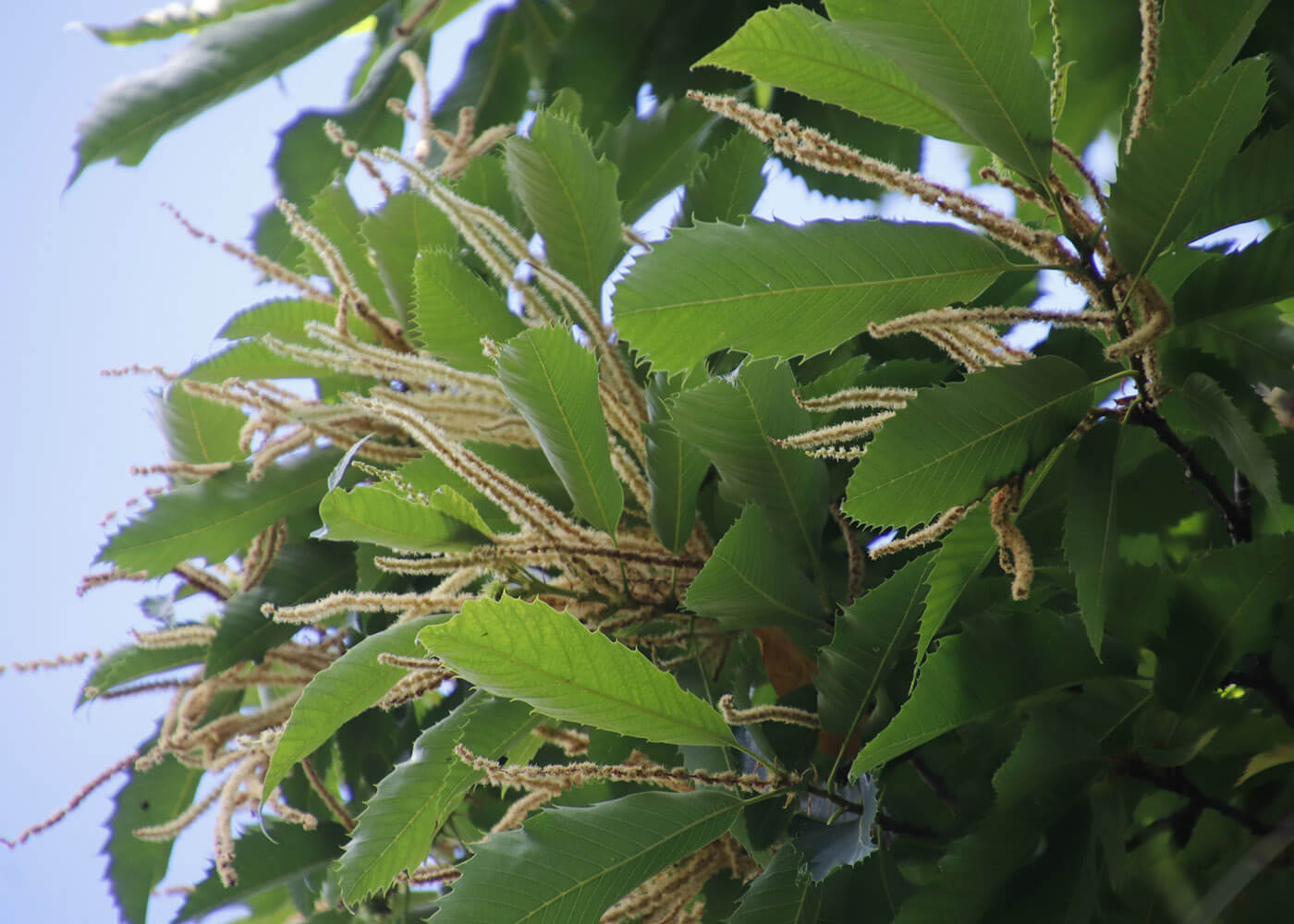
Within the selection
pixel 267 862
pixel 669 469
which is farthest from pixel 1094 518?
pixel 267 862

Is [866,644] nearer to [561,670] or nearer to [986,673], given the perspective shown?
[986,673]

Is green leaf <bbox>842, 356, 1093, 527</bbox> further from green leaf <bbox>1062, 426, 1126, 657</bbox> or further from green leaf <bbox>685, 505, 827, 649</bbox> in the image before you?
green leaf <bbox>685, 505, 827, 649</bbox>

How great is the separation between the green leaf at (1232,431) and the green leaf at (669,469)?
318mm

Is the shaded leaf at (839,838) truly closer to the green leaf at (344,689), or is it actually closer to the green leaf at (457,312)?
the green leaf at (344,689)

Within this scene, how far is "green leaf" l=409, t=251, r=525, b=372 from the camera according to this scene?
0.87 meters

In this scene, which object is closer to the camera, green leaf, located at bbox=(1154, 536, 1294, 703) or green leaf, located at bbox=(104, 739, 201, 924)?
green leaf, located at bbox=(1154, 536, 1294, 703)

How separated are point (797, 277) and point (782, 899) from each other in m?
0.38

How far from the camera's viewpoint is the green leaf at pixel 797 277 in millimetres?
551

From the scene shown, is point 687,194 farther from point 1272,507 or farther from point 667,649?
point 1272,507

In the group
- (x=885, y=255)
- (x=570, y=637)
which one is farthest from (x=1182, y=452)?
(x=570, y=637)

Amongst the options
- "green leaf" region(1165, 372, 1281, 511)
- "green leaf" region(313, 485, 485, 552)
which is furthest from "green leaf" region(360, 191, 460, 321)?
"green leaf" region(1165, 372, 1281, 511)

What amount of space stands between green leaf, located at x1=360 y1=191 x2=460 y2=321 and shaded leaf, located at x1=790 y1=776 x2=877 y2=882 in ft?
2.02

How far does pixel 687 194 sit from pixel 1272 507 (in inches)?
23.0

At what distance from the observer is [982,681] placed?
0.62 metres
